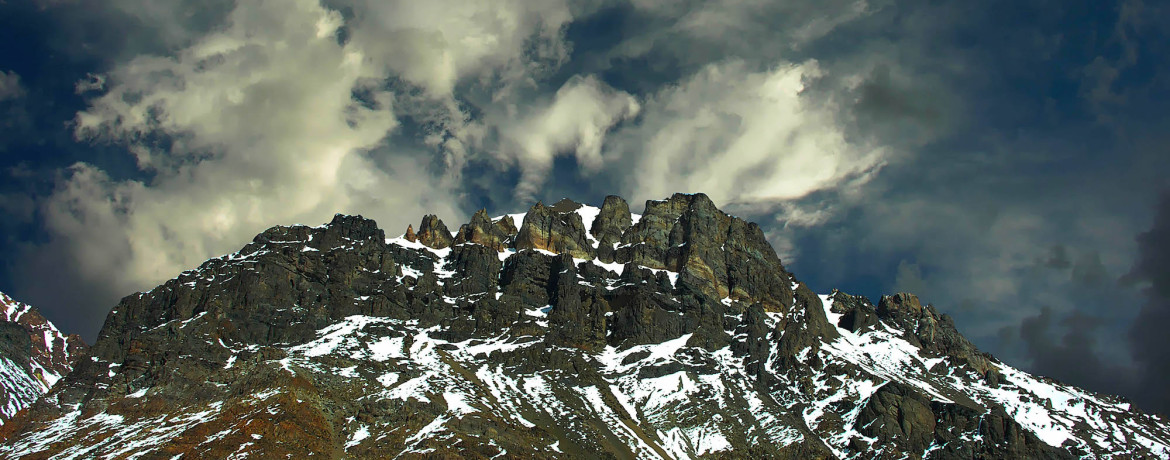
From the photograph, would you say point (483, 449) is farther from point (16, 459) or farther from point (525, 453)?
point (16, 459)

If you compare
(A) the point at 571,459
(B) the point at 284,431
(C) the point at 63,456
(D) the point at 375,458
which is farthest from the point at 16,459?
(A) the point at 571,459

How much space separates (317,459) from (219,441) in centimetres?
2101

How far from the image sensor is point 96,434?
650 feet

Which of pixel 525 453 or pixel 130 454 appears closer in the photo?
pixel 130 454

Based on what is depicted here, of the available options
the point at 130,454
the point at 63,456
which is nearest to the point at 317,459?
the point at 130,454

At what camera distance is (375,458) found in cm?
18762

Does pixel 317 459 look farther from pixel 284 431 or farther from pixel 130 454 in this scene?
pixel 130 454

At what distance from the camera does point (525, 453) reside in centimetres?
19662

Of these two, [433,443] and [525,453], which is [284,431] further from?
[525,453]

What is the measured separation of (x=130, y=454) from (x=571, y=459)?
90.9 m

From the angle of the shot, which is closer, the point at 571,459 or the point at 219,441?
the point at 219,441

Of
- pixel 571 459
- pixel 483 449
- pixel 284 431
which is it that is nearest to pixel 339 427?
pixel 284 431

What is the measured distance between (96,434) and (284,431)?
45.0m

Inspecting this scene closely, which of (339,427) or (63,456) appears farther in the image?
(339,427)
